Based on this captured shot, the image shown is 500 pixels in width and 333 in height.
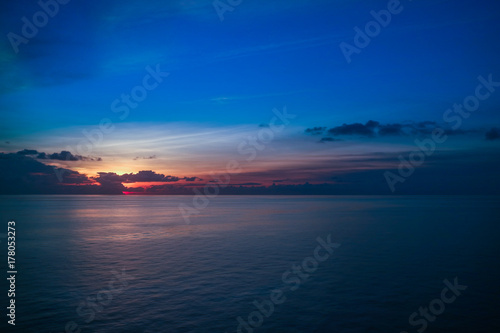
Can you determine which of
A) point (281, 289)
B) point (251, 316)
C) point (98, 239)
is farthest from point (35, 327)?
point (98, 239)

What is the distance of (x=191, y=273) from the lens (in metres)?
26.6

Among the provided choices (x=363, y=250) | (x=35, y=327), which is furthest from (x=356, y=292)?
(x=35, y=327)

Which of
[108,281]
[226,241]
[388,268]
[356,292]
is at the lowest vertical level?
[356,292]

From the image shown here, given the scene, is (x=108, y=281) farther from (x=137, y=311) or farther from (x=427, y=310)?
(x=427, y=310)

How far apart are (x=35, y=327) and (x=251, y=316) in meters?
10.3

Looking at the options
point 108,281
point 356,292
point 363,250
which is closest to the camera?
point 356,292

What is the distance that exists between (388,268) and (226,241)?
21.3 m

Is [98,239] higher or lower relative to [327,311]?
higher

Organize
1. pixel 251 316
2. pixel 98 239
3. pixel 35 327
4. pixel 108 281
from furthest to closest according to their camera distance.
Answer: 1. pixel 98 239
2. pixel 108 281
3. pixel 251 316
4. pixel 35 327

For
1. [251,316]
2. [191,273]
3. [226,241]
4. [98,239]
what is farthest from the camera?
[98,239]

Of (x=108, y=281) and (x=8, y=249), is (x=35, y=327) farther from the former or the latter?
(x=8, y=249)

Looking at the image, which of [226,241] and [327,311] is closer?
[327,311]

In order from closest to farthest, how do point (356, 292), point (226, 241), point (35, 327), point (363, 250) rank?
point (35, 327)
point (356, 292)
point (363, 250)
point (226, 241)

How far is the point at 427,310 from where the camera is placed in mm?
18484
